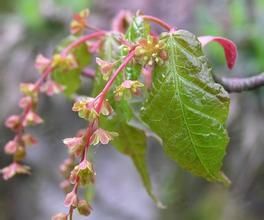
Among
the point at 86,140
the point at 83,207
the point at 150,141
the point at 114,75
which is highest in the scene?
the point at 114,75

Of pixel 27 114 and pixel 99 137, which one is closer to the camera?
pixel 99 137

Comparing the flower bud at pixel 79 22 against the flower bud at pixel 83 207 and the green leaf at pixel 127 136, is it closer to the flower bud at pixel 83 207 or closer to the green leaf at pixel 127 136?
the green leaf at pixel 127 136

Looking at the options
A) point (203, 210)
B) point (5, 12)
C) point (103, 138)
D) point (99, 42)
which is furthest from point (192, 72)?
point (5, 12)

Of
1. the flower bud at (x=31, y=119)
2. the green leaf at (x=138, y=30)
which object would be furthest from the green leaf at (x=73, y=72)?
the green leaf at (x=138, y=30)

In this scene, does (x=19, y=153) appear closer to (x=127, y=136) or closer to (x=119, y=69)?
(x=127, y=136)

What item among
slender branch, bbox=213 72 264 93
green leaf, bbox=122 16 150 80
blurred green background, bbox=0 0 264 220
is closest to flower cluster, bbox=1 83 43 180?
green leaf, bbox=122 16 150 80

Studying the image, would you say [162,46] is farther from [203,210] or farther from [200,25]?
[203,210]

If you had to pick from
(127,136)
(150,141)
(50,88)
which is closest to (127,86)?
(127,136)
